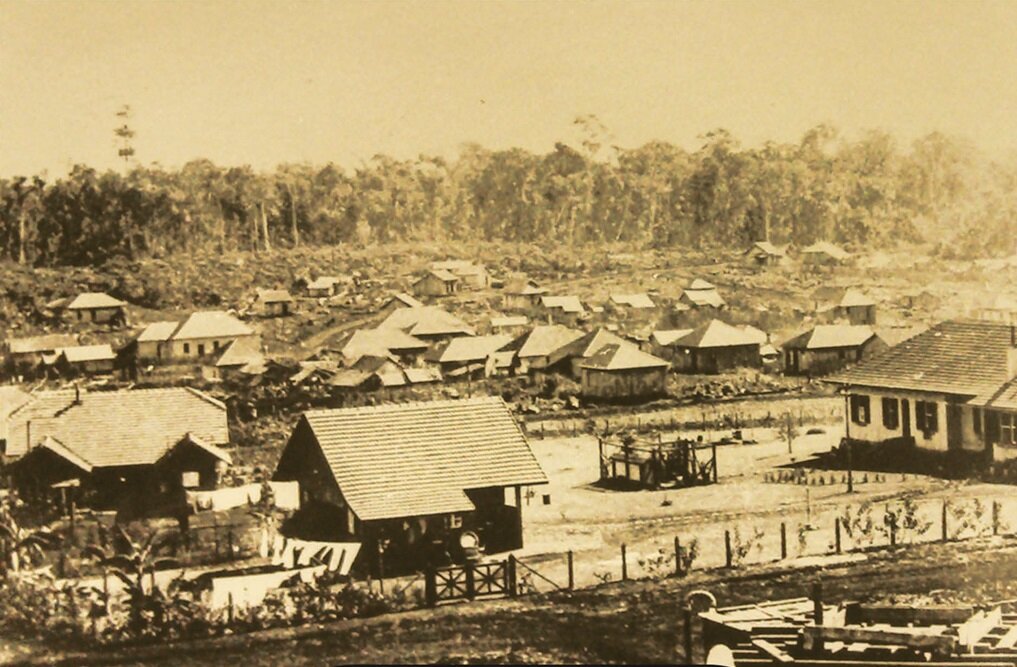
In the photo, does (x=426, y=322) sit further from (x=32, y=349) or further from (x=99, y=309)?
(x=32, y=349)

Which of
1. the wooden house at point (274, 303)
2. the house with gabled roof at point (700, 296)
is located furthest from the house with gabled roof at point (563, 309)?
the wooden house at point (274, 303)

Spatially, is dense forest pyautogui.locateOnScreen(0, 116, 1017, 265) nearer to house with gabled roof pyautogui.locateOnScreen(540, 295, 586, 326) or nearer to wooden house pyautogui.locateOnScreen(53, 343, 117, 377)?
house with gabled roof pyautogui.locateOnScreen(540, 295, 586, 326)

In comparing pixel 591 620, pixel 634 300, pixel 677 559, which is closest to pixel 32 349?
pixel 591 620

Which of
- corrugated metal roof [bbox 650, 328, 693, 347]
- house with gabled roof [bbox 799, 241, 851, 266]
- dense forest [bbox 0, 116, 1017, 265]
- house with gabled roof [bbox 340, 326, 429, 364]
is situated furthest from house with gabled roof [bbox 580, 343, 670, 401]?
house with gabled roof [bbox 799, 241, 851, 266]

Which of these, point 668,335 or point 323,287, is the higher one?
point 323,287

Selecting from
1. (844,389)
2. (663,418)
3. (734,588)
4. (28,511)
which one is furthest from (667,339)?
(28,511)

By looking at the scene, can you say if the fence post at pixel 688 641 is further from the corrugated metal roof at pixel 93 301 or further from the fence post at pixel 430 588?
the corrugated metal roof at pixel 93 301
